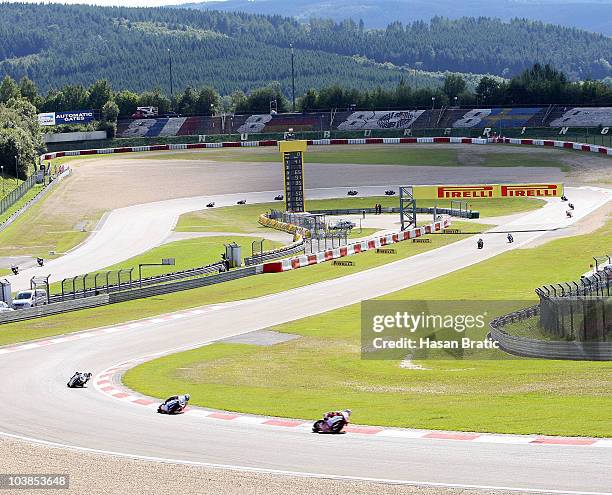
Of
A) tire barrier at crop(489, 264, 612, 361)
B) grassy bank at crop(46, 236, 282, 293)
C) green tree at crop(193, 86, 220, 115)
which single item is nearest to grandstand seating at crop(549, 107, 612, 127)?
green tree at crop(193, 86, 220, 115)

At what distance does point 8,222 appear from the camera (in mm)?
96062

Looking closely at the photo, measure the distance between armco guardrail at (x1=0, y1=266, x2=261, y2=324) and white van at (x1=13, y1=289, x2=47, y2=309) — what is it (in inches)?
50.1

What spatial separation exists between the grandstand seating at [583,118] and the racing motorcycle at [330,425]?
5038 inches

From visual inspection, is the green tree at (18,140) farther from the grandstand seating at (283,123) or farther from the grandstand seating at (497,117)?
the grandstand seating at (497,117)

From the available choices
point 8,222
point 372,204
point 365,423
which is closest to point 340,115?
point 372,204

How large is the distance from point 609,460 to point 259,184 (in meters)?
102

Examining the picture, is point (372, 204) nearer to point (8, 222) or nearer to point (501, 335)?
point (8, 222)

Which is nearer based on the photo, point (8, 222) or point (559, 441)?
point (559, 441)

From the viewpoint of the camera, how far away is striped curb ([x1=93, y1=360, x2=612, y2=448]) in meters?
23.1

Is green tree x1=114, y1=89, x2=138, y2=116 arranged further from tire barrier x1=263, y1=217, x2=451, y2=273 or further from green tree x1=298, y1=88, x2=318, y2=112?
tire barrier x1=263, y1=217, x2=451, y2=273

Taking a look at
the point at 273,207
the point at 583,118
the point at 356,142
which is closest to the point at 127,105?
the point at 356,142

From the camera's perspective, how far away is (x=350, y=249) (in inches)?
2859

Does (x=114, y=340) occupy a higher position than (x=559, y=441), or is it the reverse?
(x=559, y=441)

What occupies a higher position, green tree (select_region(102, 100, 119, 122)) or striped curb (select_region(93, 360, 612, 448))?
green tree (select_region(102, 100, 119, 122))
